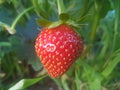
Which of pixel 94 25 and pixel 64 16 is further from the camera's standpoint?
pixel 94 25

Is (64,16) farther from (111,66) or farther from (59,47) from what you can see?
(111,66)

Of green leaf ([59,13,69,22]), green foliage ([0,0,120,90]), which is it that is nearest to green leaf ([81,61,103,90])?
green foliage ([0,0,120,90])

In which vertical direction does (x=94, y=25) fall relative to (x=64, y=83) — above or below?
above

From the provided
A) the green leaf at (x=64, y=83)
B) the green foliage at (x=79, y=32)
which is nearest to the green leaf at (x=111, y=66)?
the green foliage at (x=79, y=32)

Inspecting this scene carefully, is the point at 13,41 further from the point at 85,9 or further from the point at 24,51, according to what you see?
the point at 85,9

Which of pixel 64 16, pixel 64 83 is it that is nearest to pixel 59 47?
pixel 64 16

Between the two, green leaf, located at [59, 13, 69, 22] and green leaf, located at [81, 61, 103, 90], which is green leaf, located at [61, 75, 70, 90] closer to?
green leaf, located at [81, 61, 103, 90]

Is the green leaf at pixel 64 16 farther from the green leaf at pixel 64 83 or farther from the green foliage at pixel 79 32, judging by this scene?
the green leaf at pixel 64 83
